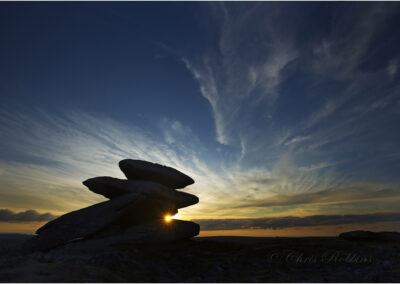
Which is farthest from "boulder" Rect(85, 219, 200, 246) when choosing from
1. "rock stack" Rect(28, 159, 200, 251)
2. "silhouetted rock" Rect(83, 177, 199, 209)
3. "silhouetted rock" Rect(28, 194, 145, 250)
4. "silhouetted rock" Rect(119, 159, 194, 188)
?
"silhouetted rock" Rect(119, 159, 194, 188)

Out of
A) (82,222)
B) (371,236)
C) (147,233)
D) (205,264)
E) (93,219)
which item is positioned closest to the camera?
(205,264)

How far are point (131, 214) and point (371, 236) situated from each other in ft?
77.2

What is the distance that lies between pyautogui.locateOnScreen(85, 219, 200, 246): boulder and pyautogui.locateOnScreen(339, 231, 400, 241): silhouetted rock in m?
16.2

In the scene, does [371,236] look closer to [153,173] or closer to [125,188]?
[153,173]

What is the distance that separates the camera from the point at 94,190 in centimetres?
2233

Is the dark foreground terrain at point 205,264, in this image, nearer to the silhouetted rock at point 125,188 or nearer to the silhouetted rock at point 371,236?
the silhouetted rock at point 125,188

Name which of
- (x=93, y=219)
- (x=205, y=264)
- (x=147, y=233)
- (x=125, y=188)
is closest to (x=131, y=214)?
(x=125, y=188)

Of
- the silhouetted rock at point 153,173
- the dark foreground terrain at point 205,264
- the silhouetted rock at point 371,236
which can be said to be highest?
the silhouetted rock at point 153,173

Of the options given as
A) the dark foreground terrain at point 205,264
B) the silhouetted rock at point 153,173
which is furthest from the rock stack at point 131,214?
the dark foreground terrain at point 205,264

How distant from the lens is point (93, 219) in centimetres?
1933

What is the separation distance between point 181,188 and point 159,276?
13.7m

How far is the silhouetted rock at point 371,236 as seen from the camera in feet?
77.5

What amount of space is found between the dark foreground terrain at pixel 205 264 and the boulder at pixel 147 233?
617mm

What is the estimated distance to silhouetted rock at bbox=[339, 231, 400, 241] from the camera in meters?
23.6
